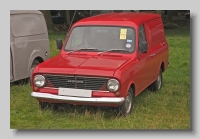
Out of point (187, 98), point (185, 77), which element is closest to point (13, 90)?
point (187, 98)

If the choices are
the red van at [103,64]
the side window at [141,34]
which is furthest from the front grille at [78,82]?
the side window at [141,34]

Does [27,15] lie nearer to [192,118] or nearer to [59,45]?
[59,45]

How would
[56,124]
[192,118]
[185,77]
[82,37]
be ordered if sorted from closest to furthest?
1. [192,118]
2. [56,124]
3. [82,37]
4. [185,77]

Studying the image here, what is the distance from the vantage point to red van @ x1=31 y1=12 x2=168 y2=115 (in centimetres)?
759

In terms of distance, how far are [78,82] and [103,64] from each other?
21.5 inches

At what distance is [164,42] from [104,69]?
3457 mm

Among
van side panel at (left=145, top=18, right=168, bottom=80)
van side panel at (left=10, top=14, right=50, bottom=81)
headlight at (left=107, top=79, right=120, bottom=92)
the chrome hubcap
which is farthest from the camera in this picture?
van side panel at (left=10, top=14, right=50, bottom=81)

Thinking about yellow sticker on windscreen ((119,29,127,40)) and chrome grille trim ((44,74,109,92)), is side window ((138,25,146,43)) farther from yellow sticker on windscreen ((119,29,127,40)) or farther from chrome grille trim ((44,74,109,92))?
chrome grille trim ((44,74,109,92))

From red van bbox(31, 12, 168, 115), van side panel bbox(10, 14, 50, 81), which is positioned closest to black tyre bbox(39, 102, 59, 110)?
red van bbox(31, 12, 168, 115)

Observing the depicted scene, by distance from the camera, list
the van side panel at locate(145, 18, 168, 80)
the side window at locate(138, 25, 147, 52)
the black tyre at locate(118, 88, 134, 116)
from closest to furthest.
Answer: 1. the black tyre at locate(118, 88, 134, 116)
2. the side window at locate(138, 25, 147, 52)
3. the van side panel at locate(145, 18, 168, 80)

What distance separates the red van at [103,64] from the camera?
299 inches

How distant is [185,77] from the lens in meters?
11.8

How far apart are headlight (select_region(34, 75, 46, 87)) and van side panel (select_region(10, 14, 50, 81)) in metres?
1.81

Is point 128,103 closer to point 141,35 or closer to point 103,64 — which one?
point 103,64
